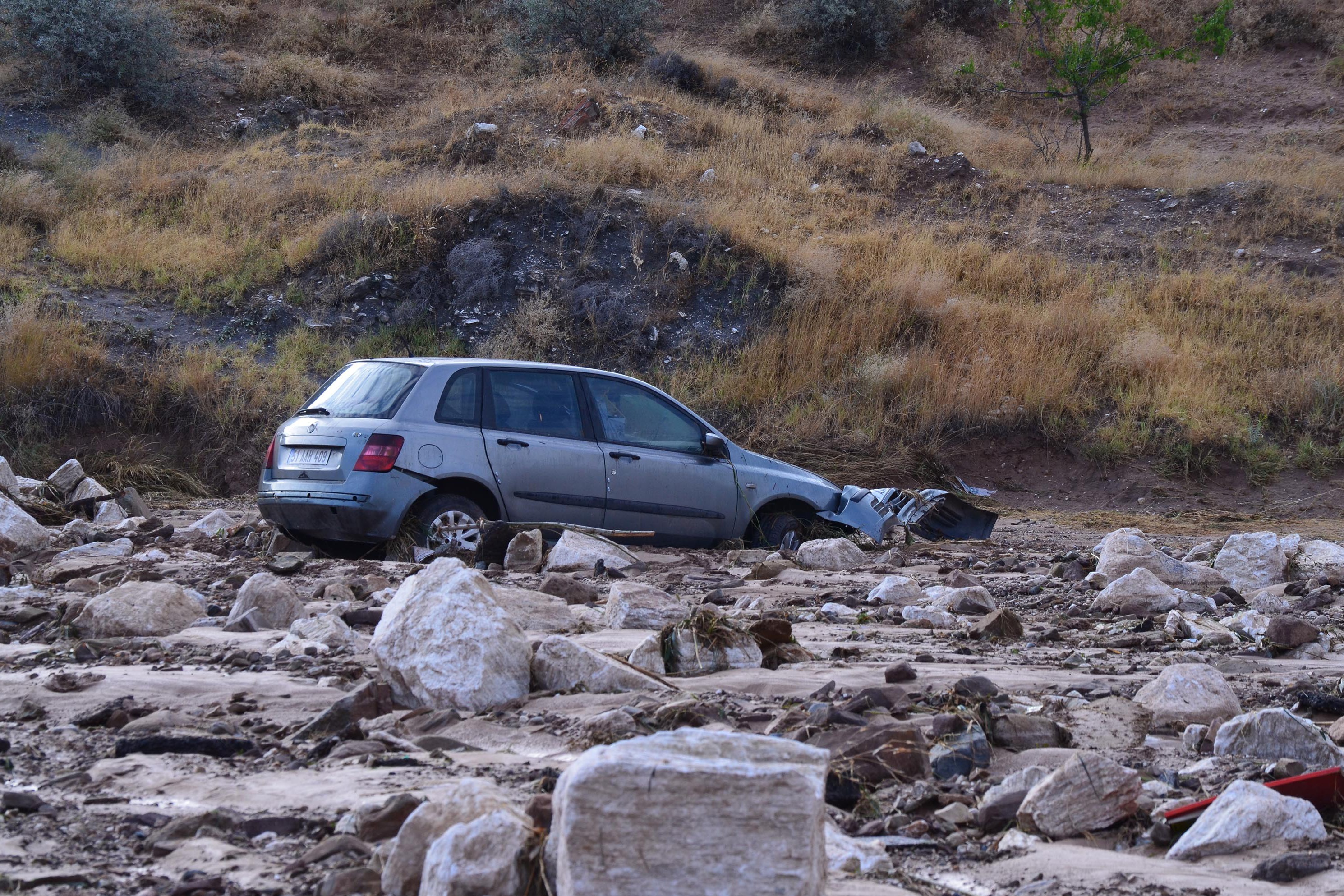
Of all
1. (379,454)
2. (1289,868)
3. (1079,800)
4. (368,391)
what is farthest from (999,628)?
(368,391)

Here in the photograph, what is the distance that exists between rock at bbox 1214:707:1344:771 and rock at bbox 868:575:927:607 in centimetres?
290

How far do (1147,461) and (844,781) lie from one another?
1279cm

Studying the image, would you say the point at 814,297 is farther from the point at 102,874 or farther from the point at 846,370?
the point at 102,874

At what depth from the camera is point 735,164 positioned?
20656mm

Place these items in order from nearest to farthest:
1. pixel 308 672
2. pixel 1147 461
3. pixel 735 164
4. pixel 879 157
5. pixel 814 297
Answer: pixel 308 672 < pixel 1147 461 < pixel 814 297 < pixel 735 164 < pixel 879 157

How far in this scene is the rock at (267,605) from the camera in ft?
16.1

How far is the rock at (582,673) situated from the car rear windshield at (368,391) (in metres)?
4.16

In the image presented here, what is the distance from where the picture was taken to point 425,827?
6.81 ft

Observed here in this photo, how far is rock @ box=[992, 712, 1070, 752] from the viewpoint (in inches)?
126

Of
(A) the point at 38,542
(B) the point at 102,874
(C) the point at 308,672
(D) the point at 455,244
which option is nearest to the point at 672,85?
(D) the point at 455,244

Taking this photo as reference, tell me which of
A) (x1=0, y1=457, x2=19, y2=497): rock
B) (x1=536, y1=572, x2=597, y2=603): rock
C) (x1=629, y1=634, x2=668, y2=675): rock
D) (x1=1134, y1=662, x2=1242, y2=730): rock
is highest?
(x1=1134, y1=662, x2=1242, y2=730): rock

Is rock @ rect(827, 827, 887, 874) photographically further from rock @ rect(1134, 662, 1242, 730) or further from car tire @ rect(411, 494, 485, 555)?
car tire @ rect(411, 494, 485, 555)

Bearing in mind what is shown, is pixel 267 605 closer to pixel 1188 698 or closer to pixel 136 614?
pixel 136 614

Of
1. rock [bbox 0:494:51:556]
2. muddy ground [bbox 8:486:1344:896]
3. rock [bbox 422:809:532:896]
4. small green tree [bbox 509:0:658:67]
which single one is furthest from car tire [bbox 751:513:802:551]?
small green tree [bbox 509:0:658:67]
